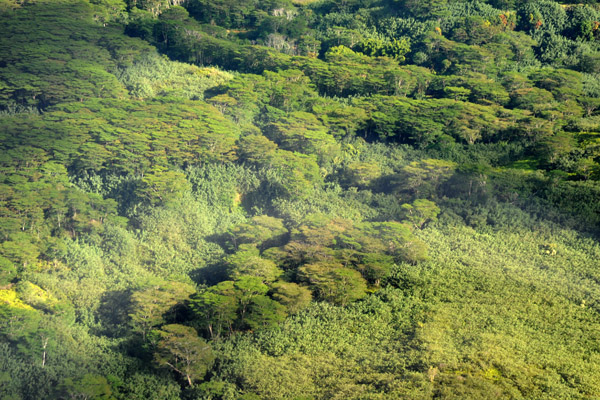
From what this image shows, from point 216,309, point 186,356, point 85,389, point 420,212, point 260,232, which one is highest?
point 420,212

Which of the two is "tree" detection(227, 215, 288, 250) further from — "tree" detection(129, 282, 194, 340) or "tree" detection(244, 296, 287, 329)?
"tree" detection(244, 296, 287, 329)

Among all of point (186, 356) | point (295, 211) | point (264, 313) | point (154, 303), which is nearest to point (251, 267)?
point (264, 313)

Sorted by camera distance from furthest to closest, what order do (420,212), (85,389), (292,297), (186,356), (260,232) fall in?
(420,212), (260,232), (292,297), (186,356), (85,389)

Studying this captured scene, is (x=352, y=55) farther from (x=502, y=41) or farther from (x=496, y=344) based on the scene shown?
(x=496, y=344)

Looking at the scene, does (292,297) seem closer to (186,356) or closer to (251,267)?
(251,267)

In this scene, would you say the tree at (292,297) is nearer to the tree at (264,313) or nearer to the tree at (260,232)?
the tree at (264,313)

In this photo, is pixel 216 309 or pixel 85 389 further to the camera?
pixel 216 309

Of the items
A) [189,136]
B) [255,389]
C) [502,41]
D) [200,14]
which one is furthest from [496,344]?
[200,14]
